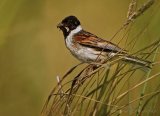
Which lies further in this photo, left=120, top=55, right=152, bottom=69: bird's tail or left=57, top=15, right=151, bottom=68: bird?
left=57, top=15, right=151, bottom=68: bird

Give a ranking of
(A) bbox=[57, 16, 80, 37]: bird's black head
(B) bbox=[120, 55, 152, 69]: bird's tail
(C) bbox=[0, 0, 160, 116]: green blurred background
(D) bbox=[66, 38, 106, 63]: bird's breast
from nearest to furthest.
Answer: (B) bbox=[120, 55, 152, 69]: bird's tail < (D) bbox=[66, 38, 106, 63]: bird's breast < (A) bbox=[57, 16, 80, 37]: bird's black head < (C) bbox=[0, 0, 160, 116]: green blurred background

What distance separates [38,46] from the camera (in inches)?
167

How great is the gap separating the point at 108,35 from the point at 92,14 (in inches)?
16.7

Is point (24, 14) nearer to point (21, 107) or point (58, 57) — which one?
point (58, 57)

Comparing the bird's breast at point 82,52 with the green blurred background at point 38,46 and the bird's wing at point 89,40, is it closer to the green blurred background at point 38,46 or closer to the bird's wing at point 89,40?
the bird's wing at point 89,40

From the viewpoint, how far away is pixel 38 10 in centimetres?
436

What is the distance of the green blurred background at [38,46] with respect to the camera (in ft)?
12.8

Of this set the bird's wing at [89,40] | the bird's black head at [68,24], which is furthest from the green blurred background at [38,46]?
the bird's wing at [89,40]

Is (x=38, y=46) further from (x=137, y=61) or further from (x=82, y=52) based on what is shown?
(x=137, y=61)

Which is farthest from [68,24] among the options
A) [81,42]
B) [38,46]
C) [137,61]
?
[137,61]

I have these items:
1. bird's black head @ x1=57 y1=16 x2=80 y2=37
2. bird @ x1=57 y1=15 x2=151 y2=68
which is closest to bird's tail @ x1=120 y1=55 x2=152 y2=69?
bird @ x1=57 y1=15 x2=151 y2=68

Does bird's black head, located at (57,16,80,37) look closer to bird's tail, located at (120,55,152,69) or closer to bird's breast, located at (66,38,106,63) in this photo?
bird's breast, located at (66,38,106,63)

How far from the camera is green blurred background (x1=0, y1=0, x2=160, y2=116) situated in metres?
3.90

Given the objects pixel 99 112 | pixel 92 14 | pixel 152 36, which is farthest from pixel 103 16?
pixel 99 112
